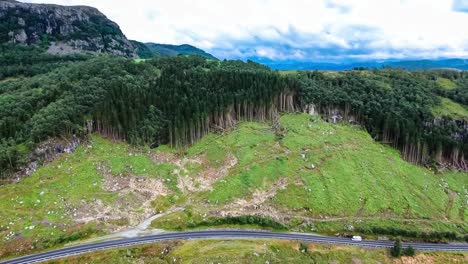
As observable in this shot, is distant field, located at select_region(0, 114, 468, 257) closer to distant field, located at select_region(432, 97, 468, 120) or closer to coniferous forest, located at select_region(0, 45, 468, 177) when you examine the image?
coniferous forest, located at select_region(0, 45, 468, 177)

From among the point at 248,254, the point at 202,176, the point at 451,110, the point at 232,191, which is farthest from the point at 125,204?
the point at 451,110

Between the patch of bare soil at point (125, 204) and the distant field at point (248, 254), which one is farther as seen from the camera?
the patch of bare soil at point (125, 204)

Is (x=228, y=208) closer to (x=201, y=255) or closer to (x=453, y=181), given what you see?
(x=201, y=255)

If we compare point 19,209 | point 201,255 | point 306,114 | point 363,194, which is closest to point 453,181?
point 363,194

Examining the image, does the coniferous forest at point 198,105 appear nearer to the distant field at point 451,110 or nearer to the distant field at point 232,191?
the distant field at point 451,110

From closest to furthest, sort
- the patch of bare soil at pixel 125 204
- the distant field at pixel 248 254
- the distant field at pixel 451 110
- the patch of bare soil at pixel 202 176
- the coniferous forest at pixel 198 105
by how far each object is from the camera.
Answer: the distant field at pixel 248 254
the patch of bare soil at pixel 125 204
the patch of bare soil at pixel 202 176
the coniferous forest at pixel 198 105
the distant field at pixel 451 110

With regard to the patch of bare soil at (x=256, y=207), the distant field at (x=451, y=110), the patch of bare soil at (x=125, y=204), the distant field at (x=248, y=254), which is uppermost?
the distant field at (x=451, y=110)

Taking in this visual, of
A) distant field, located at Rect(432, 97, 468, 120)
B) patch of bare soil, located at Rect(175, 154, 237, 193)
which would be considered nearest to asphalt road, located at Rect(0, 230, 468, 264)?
patch of bare soil, located at Rect(175, 154, 237, 193)

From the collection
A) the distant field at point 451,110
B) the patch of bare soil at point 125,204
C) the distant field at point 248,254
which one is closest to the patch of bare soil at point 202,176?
the patch of bare soil at point 125,204
